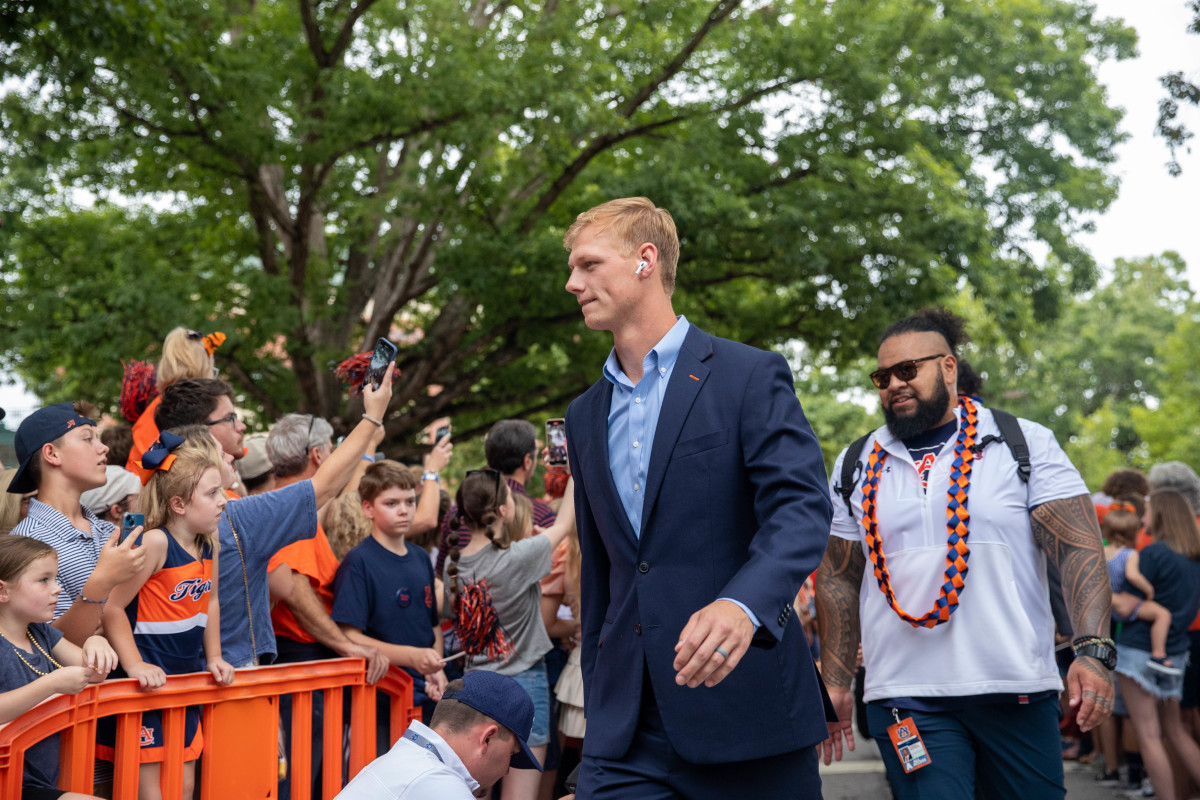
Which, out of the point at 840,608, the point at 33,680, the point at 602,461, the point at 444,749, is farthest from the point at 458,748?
the point at 840,608

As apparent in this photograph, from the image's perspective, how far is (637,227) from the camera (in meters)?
2.96

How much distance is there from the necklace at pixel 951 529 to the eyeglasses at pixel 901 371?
0.77 ft

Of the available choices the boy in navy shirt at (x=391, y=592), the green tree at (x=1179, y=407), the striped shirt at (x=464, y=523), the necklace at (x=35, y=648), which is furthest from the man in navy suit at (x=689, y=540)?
the green tree at (x=1179, y=407)

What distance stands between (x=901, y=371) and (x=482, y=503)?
2.34 metres

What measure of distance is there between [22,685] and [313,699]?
1.37 m

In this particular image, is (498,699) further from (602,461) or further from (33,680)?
(33,680)

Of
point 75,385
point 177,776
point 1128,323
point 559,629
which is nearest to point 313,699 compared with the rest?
point 177,776

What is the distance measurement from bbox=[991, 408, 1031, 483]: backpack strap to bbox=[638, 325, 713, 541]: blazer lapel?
1.59 meters

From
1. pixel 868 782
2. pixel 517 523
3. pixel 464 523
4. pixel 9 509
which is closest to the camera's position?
pixel 9 509

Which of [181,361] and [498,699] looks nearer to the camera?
[498,699]

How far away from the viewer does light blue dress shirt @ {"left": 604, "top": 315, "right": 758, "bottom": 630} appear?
283 cm

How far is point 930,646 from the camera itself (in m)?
3.89

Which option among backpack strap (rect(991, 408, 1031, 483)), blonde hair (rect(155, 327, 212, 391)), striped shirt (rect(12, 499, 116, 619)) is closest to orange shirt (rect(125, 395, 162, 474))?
blonde hair (rect(155, 327, 212, 391))

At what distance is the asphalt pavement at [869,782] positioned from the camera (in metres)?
8.02
